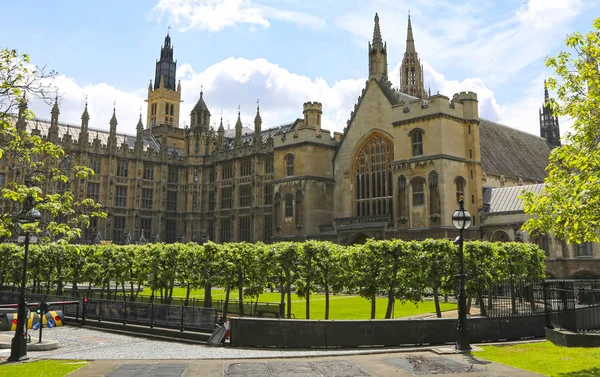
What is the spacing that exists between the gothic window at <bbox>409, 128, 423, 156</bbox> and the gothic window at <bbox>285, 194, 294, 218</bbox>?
48.0 feet

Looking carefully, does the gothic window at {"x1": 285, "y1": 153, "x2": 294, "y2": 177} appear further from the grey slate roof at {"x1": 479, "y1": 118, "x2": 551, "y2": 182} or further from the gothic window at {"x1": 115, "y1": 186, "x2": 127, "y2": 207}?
the gothic window at {"x1": 115, "y1": 186, "x2": 127, "y2": 207}

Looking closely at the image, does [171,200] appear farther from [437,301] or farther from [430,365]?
[430,365]

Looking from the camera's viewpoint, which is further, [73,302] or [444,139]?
[444,139]

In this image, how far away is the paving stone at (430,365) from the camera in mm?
15102

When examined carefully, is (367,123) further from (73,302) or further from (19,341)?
(19,341)

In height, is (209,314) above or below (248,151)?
below

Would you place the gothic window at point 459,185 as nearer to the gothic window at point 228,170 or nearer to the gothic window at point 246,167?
the gothic window at point 246,167

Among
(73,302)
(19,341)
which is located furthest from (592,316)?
(73,302)

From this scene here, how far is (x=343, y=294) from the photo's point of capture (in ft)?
149

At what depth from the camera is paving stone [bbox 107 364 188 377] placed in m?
15.2

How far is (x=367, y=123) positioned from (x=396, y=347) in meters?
38.2

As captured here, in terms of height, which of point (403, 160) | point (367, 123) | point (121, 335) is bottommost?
point (121, 335)

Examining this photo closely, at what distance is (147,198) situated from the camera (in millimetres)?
79938

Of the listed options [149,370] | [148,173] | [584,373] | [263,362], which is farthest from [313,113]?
[584,373]
